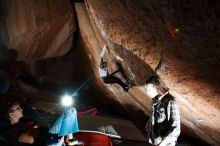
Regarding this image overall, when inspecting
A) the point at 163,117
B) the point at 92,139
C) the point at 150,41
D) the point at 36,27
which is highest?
the point at 36,27

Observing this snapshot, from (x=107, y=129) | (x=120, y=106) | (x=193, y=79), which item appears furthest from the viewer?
(x=120, y=106)

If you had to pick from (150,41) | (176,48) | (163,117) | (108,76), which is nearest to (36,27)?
(108,76)

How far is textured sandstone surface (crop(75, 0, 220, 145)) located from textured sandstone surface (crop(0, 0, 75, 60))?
2.28 metres

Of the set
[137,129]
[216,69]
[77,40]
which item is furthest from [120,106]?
[216,69]

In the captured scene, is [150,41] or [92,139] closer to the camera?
[150,41]

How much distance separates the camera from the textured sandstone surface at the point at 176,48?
2762 mm

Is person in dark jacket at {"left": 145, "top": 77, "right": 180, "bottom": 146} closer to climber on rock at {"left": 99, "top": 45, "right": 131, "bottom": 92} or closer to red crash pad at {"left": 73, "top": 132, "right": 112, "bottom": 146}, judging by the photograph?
red crash pad at {"left": 73, "top": 132, "right": 112, "bottom": 146}

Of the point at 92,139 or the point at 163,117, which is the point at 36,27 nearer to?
the point at 92,139

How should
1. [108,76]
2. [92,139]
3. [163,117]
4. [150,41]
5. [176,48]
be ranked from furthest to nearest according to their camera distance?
[108,76], [92,139], [163,117], [150,41], [176,48]

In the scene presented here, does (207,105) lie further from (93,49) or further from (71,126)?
(93,49)

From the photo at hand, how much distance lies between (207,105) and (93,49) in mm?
3364

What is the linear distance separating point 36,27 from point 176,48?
17.9ft

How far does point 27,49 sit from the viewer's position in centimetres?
800

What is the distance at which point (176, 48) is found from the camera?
3.30 m
